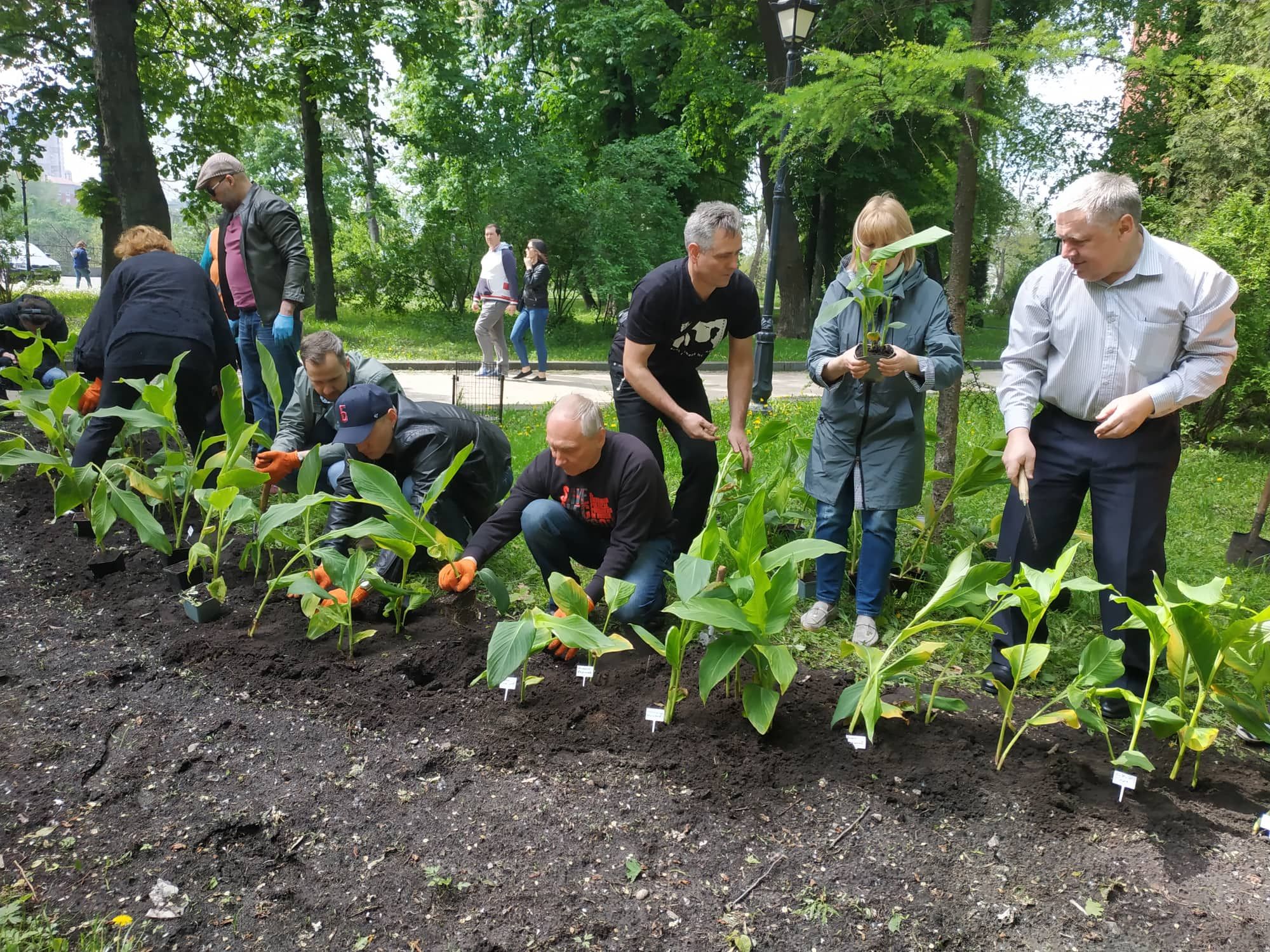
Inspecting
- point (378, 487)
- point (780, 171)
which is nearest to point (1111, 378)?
point (378, 487)

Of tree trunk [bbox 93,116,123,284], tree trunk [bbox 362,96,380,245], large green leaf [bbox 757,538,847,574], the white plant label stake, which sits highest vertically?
tree trunk [bbox 362,96,380,245]

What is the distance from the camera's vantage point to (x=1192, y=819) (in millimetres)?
2193

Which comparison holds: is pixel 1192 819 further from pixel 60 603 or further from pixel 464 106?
pixel 464 106

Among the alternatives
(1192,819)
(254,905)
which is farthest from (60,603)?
(1192,819)

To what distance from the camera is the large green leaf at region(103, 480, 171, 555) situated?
3.27m

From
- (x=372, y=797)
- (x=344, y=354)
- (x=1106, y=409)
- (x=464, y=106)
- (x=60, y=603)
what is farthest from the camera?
(x=464, y=106)

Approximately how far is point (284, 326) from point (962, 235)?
361 cm

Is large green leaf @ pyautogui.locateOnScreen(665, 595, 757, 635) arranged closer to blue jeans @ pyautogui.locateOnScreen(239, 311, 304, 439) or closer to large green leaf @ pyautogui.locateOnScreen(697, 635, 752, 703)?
large green leaf @ pyautogui.locateOnScreen(697, 635, 752, 703)

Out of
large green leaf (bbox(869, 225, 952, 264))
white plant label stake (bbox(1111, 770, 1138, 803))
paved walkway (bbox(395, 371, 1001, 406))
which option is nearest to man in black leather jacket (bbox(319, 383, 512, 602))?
large green leaf (bbox(869, 225, 952, 264))

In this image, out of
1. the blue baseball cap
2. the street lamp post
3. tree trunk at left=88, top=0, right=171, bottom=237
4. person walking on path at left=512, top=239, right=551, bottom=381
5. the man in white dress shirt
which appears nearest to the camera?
the man in white dress shirt

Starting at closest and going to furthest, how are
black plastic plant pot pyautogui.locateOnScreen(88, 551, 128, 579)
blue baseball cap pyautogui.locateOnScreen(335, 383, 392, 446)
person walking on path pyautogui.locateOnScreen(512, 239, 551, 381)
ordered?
1. blue baseball cap pyautogui.locateOnScreen(335, 383, 392, 446)
2. black plastic plant pot pyautogui.locateOnScreen(88, 551, 128, 579)
3. person walking on path pyautogui.locateOnScreen(512, 239, 551, 381)

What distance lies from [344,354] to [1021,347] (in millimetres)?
2723

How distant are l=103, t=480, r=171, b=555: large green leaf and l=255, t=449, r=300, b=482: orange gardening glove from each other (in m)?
0.43

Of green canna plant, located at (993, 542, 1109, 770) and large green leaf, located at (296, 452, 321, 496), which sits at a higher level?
large green leaf, located at (296, 452, 321, 496)
